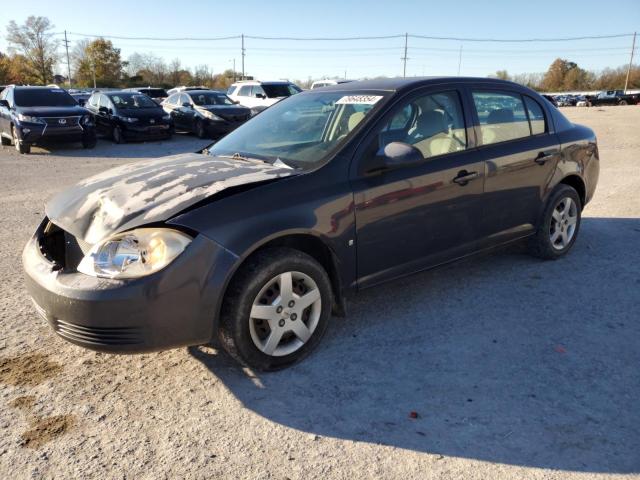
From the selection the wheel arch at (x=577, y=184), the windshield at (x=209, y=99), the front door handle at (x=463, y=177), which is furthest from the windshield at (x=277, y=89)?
the front door handle at (x=463, y=177)

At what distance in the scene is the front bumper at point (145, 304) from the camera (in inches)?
105

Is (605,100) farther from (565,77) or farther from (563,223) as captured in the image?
(563,223)

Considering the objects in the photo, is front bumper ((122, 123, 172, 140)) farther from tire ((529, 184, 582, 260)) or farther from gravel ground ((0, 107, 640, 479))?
tire ((529, 184, 582, 260))

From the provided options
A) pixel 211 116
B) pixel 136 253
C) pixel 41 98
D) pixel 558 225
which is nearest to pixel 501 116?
pixel 558 225

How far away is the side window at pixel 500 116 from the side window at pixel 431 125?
247mm

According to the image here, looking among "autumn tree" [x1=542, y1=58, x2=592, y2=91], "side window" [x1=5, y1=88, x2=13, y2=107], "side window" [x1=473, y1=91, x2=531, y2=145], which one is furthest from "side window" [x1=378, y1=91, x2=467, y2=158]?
"autumn tree" [x1=542, y1=58, x2=592, y2=91]

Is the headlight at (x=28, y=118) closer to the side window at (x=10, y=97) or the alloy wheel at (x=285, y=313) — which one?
the side window at (x=10, y=97)

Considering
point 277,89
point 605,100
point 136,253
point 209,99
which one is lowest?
point 136,253

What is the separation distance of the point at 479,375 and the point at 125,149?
14294 mm

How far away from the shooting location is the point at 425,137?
12.8 ft

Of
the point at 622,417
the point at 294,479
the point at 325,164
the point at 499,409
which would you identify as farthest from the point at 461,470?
the point at 325,164

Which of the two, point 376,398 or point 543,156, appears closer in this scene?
point 376,398

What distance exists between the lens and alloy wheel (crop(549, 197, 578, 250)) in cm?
497

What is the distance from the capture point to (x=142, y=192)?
319 cm
